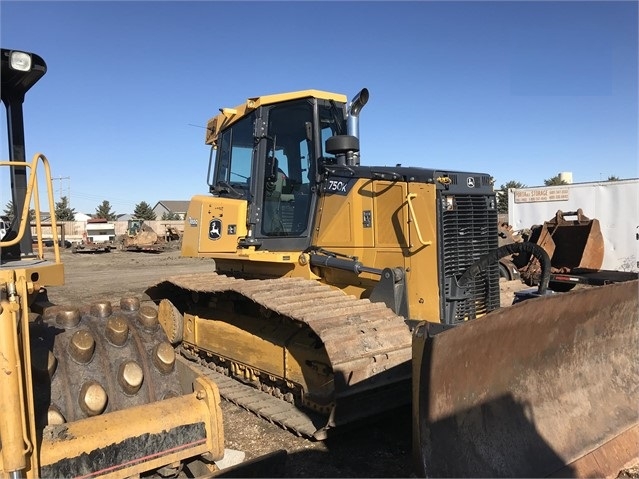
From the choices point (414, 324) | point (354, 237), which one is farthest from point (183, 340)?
point (414, 324)

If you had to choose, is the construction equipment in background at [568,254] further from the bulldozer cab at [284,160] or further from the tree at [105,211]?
the tree at [105,211]

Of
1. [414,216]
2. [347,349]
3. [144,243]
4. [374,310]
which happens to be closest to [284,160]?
[414,216]

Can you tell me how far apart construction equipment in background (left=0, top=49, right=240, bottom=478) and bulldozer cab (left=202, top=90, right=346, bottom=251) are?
8.46 feet

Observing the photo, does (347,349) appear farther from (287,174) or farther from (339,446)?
(287,174)

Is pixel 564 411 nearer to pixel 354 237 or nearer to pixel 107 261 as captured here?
pixel 354 237

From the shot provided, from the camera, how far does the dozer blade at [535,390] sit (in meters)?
3.39

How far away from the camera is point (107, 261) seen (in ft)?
86.3

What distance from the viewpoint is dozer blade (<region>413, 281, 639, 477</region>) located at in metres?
3.39

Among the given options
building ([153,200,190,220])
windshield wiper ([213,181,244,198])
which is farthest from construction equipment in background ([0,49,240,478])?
building ([153,200,190,220])

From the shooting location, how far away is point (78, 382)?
3.07 meters

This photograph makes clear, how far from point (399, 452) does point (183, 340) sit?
3.77 metres

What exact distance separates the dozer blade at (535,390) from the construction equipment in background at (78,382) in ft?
4.68

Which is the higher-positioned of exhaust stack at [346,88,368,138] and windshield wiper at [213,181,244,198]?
exhaust stack at [346,88,368,138]

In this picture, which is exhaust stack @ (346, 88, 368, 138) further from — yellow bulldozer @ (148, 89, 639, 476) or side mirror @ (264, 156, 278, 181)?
side mirror @ (264, 156, 278, 181)
